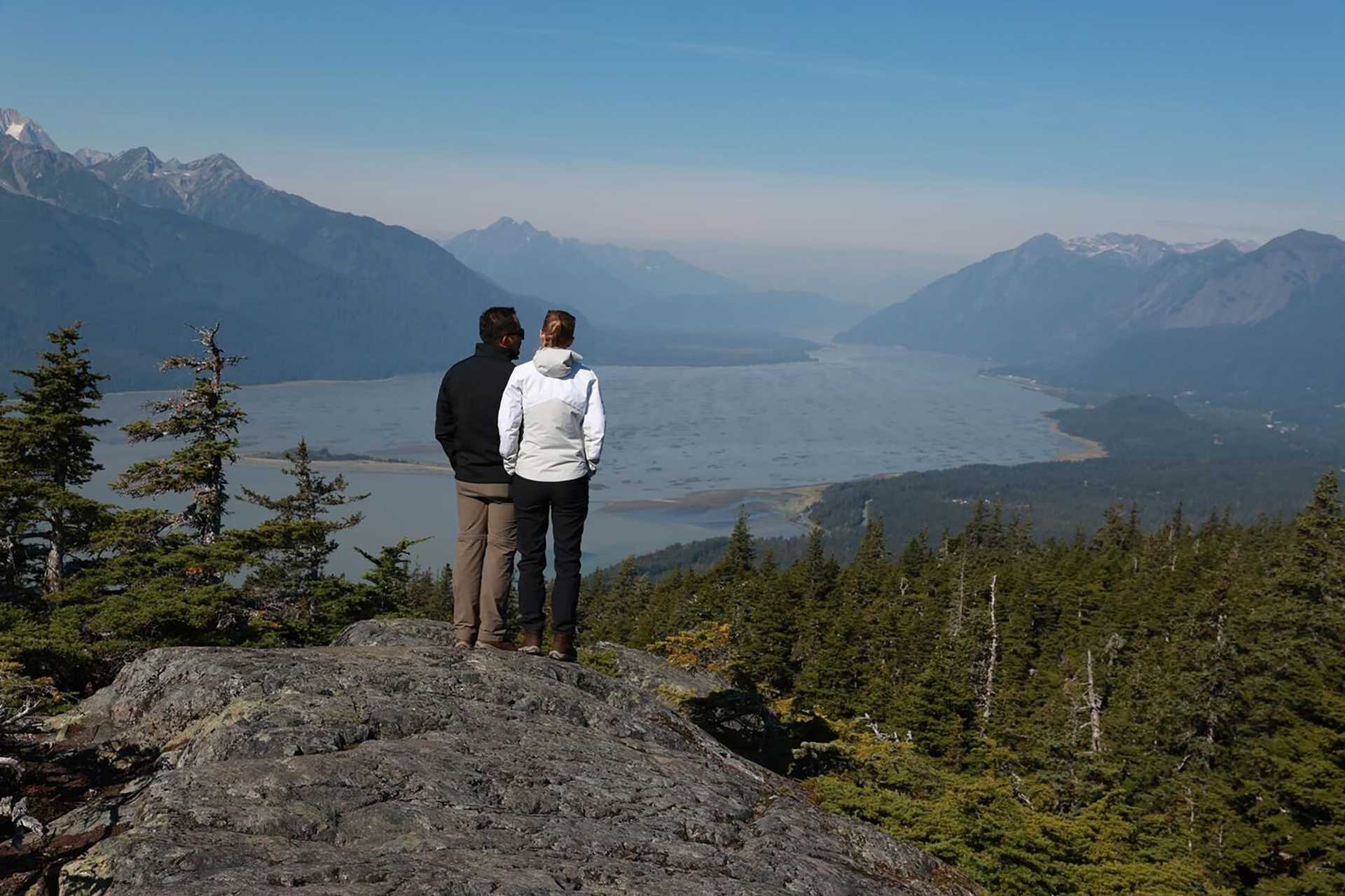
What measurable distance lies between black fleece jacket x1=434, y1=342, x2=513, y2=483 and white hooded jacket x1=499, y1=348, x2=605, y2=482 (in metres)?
0.41

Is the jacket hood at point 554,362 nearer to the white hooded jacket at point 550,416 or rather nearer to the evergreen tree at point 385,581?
the white hooded jacket at point 550,416

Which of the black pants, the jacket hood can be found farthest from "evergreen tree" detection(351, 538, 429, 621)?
the jacket hood

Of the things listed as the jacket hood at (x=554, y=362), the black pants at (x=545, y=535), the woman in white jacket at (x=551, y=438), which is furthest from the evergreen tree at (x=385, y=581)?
the jacket hood at (x=554, y=362)

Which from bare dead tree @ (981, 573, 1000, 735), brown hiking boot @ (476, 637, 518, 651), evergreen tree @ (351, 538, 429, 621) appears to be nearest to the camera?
brown hiking boot @ (476, 637, 518, 651)

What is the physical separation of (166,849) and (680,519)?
18054 centimetres

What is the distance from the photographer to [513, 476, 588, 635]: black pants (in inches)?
356

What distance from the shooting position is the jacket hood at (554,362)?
8.82 m

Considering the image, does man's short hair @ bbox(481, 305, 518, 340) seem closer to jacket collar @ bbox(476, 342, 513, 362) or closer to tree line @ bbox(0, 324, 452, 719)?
jacket collar @ bbox(476, 342, 513, 362)

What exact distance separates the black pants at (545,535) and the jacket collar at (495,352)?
1.34m

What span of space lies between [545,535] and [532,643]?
1.74 m

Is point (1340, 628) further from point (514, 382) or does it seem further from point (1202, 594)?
point (514, 382)

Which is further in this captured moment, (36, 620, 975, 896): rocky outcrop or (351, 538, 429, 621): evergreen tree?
(351, 538, 429, 621): evergreen tree

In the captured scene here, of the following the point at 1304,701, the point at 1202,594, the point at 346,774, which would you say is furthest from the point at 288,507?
the point at 1202,594

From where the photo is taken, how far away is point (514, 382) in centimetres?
891
